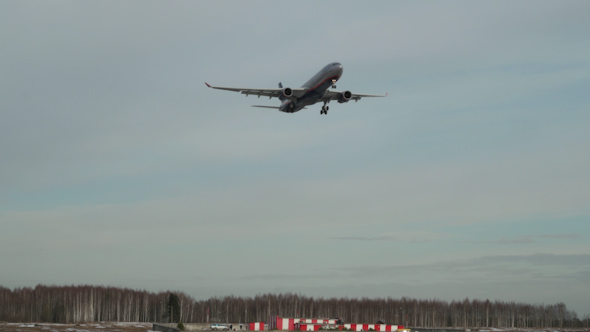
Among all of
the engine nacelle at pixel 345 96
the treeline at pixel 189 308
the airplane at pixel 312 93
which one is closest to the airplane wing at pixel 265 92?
the airplane at pixel 312 93

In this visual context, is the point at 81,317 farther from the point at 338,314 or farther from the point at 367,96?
the point at 367,96

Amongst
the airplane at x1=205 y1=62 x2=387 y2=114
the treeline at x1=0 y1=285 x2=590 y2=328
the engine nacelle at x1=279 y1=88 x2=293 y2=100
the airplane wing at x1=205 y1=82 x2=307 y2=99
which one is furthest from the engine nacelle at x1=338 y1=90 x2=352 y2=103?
the treeline at x1=0 y1=285 x2=590 y2=328

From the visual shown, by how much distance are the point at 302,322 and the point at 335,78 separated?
122 ft

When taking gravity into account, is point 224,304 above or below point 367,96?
below

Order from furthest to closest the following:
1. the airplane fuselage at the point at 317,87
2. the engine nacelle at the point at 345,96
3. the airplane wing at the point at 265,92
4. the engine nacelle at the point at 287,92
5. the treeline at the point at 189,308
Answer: the treeline at the point at 189,308, the engine nacelle at the point at 345,96, the airplane wing at the point at 265,92, the engine nacelle at the point at 287,92, the airplane fuselage at the point at 317,87

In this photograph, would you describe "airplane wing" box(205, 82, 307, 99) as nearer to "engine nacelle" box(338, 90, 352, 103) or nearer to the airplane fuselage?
the airplane fuselage

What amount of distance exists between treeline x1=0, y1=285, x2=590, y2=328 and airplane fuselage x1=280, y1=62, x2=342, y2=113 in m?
90.3

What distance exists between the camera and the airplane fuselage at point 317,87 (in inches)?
2478

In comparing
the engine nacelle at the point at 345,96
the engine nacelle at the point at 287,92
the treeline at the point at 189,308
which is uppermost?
the engine nacelle at the point at 345,96

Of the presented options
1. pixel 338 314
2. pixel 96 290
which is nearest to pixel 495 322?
pixel 338 314

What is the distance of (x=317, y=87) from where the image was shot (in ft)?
216

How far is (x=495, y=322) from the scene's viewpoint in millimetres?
199750

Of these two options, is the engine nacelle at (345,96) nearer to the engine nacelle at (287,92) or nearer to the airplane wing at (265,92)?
the airplane wing at (265,92)

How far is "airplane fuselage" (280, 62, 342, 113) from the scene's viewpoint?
206ft
